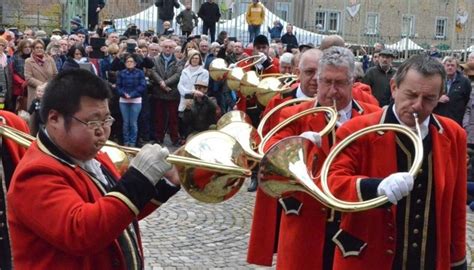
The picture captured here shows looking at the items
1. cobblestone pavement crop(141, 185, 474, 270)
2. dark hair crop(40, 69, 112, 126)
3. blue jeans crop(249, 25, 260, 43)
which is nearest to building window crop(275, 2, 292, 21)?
blue jeans crop(249, 25, 260, 43)

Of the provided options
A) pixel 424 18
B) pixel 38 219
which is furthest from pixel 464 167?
pixel 424 18

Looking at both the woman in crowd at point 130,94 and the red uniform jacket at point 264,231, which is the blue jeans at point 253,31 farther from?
the red uniform jacket at point 264,231

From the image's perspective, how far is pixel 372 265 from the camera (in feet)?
11.5

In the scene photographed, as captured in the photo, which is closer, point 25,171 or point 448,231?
point 25,171

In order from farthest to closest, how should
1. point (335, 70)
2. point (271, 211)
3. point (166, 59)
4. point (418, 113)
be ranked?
point (166, 59), point (271, 211), point (335, 70), point (418, 113)

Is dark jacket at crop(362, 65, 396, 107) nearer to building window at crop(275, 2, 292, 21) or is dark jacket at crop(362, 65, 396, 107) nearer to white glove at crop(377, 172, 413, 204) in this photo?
white glove at crop(377, 172, 413, 204)

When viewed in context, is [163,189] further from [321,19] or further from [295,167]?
[321,19]

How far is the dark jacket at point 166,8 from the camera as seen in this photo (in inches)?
760

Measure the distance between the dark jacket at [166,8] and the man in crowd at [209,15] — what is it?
3.46ft

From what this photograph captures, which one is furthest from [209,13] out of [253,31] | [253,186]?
[253,186]

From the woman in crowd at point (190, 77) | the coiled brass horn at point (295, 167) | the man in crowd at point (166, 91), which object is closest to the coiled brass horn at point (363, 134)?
the coiled brass horn at point (295, 167)

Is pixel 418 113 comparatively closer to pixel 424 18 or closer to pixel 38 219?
pixel 38 219

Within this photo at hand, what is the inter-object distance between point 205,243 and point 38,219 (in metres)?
4.59

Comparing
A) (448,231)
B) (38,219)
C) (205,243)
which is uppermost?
(38,219)
